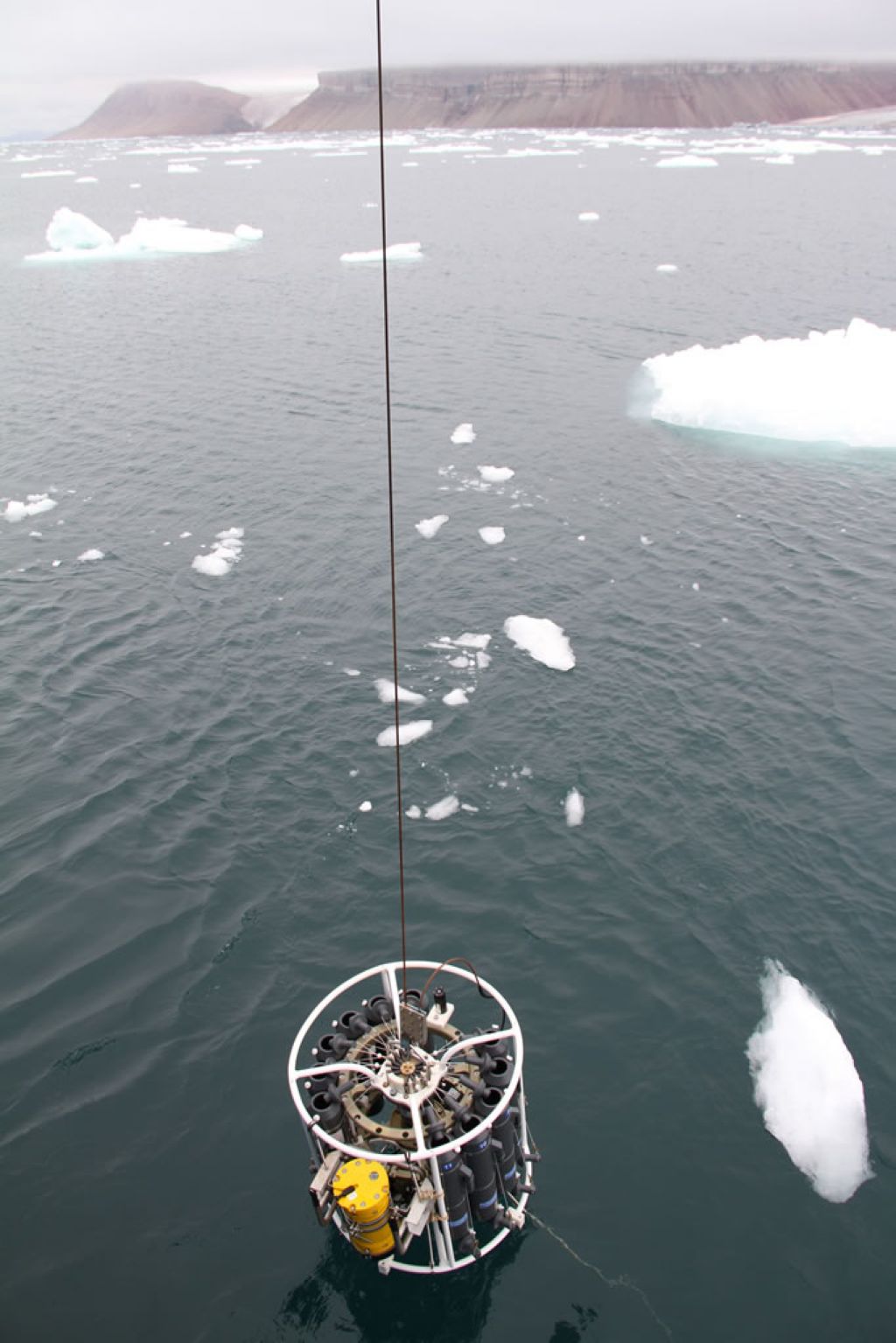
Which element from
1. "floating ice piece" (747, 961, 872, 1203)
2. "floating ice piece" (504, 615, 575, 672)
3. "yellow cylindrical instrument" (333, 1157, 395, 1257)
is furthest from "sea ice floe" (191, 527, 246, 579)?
"yellow cylindrical instrument" (333, 1157, 395, 1257)

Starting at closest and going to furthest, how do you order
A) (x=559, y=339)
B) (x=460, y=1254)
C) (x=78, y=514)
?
(x=460, y=1254), (x=78, y=514), (x=559, y=339)

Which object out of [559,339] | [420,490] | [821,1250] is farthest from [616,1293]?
[559,339]

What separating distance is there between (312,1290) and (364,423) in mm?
33912

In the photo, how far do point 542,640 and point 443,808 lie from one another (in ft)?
22.9

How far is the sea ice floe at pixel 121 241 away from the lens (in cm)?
7362

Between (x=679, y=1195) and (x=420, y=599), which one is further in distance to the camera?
(x=420, y=599)

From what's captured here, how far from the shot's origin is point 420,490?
1324 inches

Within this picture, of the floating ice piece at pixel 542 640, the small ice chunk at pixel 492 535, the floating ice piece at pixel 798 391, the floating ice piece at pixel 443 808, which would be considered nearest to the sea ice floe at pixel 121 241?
the floating ice piece at pixel 798 391

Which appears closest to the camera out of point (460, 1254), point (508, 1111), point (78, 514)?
point (508, 1111)

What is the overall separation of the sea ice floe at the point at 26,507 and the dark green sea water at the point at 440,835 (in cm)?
44

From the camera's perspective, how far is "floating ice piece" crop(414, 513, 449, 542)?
30500mm

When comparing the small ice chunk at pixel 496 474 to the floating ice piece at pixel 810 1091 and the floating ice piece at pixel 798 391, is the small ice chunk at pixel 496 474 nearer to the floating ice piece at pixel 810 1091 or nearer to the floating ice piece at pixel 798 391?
the floating ice piece at pixel 798 391

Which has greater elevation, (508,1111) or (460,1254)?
(508,1111)

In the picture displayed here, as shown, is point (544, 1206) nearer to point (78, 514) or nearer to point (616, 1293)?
point (616, 1293)
